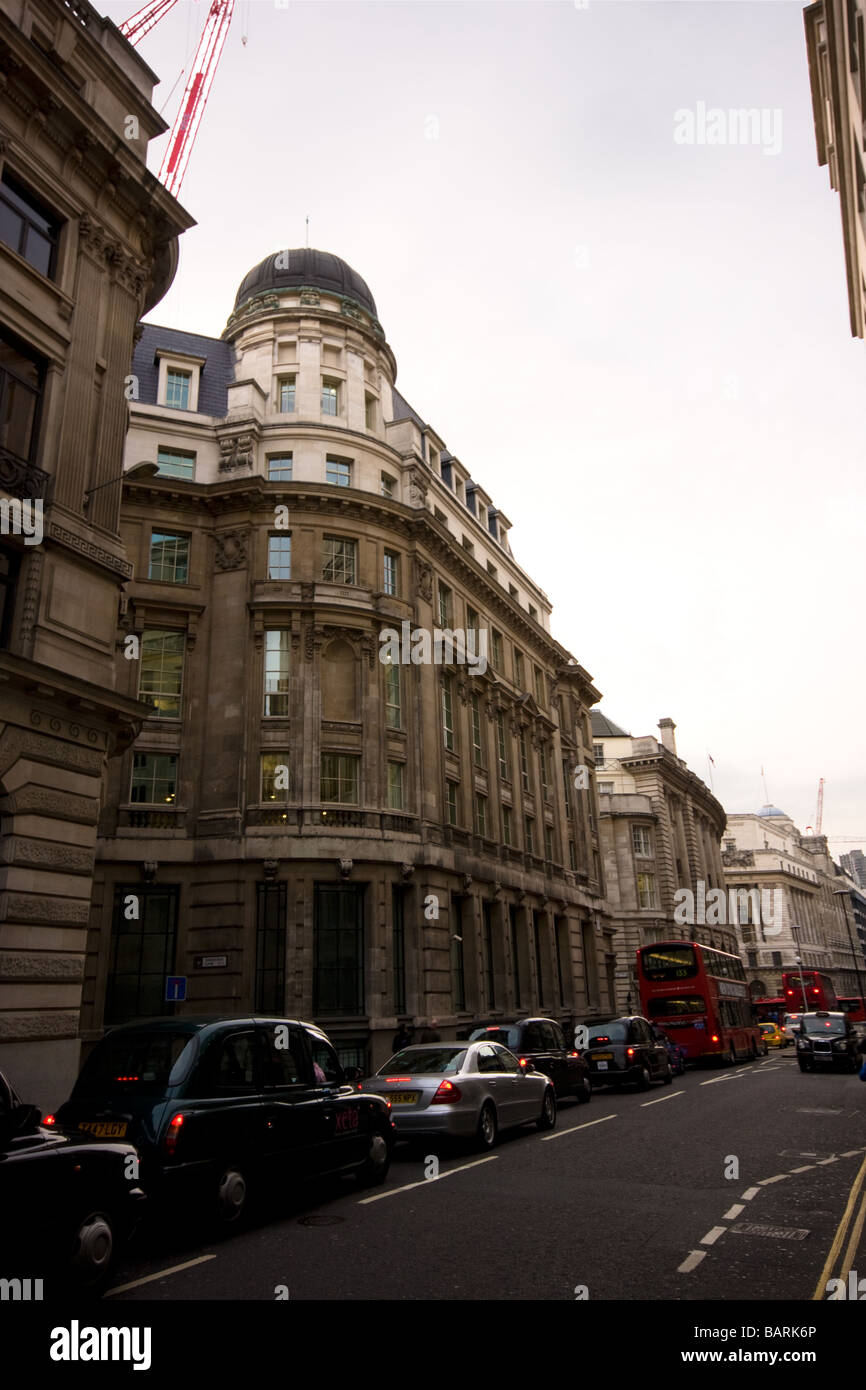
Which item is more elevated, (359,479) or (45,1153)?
(359,479)

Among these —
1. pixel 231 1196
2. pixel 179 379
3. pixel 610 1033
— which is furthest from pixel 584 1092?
pixel 179 379

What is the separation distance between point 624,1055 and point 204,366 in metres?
27.8

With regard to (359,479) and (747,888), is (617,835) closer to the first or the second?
(359,479)

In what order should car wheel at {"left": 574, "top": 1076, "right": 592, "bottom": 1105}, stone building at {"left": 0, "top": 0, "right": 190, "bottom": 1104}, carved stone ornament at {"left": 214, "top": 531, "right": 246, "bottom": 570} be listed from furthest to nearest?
carved stone ornament at {"left": 214, "top": 531, "right": 246, "bottom": 570} < car wheel at {"left": 574, "top": 1076, "right": 592, "bottom": 1105} < stone building at {"left": 0, "top": 0, "right": 190, "bottom": 1104}

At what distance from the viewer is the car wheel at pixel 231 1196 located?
8.29 m

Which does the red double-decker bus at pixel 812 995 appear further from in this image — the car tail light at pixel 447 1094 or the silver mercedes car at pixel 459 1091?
the car tail light at pixel 447 1094

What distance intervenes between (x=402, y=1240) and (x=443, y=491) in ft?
108

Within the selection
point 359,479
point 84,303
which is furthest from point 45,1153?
point 359,479

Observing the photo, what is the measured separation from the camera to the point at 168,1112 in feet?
26.3

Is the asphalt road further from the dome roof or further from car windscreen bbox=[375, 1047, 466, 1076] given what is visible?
the dome roof

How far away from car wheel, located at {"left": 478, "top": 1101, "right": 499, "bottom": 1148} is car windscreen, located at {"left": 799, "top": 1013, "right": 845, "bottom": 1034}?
2113 cm

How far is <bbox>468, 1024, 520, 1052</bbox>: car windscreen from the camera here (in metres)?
18.8

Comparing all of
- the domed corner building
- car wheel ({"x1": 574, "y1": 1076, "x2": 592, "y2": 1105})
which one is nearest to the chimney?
the domed corner building
